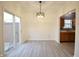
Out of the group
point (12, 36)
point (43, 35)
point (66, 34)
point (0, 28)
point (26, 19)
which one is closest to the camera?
point (0, 28)

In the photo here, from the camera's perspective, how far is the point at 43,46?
13.5 ft

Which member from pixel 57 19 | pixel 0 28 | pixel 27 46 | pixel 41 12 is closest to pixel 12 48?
pixel 27 46

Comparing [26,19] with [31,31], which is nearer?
[31,31]

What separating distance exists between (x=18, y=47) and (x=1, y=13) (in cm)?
152

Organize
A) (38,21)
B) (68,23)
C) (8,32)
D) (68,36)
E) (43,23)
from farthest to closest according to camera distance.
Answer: (68,36)
(68,23)
(43,23)
(38,21)
(8,32)

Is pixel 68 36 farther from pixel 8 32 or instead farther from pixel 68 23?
pixel 8 32

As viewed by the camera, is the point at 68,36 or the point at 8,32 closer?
the point at 8,32

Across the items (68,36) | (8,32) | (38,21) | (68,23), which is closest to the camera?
(8,32)

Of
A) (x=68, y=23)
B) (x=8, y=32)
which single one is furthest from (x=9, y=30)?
(x=68, y=23)

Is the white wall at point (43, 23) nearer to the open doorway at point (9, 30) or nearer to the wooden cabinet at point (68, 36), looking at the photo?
the open doorway at point (9, 30)

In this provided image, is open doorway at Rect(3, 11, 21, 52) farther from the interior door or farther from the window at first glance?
the window

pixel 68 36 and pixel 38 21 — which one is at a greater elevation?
pixel 38 21

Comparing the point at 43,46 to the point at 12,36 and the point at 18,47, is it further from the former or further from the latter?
the point at 12,36

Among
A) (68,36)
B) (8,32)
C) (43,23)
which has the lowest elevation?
(68,36)
